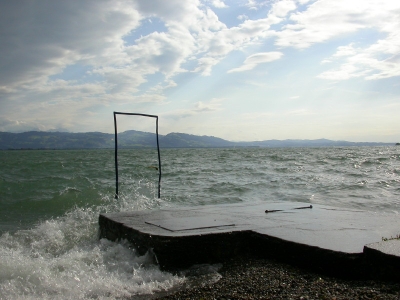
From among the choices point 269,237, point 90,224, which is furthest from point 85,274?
point 90,224

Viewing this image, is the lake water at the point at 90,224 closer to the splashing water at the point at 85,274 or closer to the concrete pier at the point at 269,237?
the splashing water at the point at 85,274

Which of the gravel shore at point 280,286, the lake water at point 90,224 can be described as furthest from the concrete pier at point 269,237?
the lake water at point 90,224

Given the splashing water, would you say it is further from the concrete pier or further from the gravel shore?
the gravel shore

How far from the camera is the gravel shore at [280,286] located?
11.4 feet

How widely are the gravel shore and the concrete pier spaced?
199 millimetres

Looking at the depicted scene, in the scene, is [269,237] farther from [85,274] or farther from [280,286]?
[85,274]

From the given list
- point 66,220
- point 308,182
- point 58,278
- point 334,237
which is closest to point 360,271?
point 334,237

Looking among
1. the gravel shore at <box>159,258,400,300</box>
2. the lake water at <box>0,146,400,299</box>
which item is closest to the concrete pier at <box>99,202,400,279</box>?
the gravel shore at <box>159,258,400,300</box>

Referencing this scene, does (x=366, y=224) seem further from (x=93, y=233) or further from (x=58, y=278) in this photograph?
(x=93, y=233)

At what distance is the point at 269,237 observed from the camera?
193 inches

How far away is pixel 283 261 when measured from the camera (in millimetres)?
4672

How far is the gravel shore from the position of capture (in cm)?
349

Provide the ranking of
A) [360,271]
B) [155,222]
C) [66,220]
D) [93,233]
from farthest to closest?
[66,220], [93,233], [155,222], [360,271]

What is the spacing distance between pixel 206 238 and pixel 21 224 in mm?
7155
